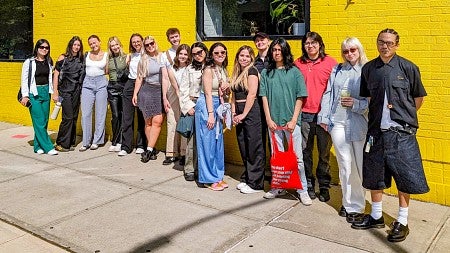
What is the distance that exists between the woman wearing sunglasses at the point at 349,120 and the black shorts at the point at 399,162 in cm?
34

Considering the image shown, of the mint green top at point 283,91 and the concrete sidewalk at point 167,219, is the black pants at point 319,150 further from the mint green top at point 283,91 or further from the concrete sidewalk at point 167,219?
the concrete sidewalk at point 167,219

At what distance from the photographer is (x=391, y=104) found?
354 centimetres

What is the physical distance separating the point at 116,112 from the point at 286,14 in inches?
119

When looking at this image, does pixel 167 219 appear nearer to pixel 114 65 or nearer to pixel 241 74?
pixel 241 74

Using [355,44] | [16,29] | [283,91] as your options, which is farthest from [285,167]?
[16,29]

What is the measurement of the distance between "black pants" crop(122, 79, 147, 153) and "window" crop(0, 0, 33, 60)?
12.3 ft

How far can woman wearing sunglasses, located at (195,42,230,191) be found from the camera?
4.88 m

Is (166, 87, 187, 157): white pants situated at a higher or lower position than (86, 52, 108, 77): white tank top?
lower

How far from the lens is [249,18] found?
19.4ft

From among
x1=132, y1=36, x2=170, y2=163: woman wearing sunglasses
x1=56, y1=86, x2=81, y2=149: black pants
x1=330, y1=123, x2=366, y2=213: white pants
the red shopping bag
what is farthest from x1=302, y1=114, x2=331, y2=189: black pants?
x1=56, y1=86, x2=81, y2=149: black pants

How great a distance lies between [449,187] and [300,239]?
1915mm

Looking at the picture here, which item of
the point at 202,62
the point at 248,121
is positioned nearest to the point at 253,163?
the point at 248,121

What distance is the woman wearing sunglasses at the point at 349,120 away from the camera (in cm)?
395

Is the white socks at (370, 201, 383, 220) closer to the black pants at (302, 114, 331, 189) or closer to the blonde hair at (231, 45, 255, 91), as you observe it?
the black pants at (302, 114, 331, 189)
